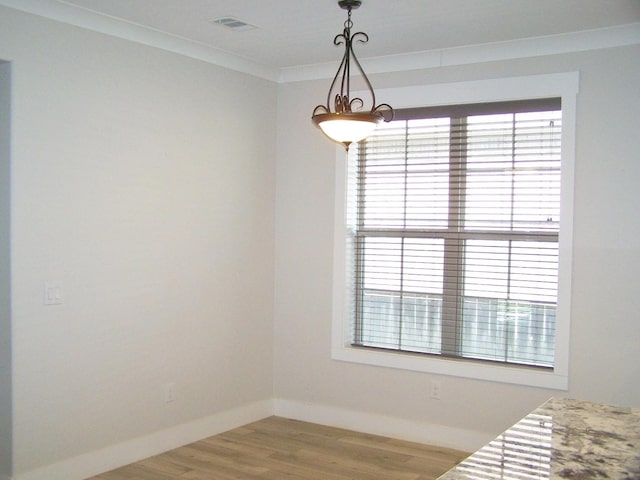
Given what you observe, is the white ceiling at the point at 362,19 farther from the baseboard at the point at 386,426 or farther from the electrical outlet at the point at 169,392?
the baseboard at the point at 386,426

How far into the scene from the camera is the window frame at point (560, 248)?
433 cm

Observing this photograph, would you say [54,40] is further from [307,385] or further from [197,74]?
[307,385]

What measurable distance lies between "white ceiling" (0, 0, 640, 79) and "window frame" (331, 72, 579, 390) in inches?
12.0

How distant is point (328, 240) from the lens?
527cm

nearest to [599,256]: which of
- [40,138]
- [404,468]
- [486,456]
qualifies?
[404,468]

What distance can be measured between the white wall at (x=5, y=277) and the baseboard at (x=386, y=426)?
2.28 meters

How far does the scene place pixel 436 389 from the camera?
4820mm

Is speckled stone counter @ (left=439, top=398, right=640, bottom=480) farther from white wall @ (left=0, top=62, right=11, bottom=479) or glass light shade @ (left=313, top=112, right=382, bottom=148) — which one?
white wall @ (left=0, top=62, right=11, bottom=479)

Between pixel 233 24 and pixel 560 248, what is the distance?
2.48m

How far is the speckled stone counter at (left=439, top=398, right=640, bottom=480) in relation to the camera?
1.67 m

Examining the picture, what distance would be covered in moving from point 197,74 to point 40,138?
1345mm

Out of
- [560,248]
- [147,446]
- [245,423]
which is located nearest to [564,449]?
[560,248]

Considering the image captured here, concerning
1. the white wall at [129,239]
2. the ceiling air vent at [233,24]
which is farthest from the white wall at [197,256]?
the ceiling air vent at [233,24]

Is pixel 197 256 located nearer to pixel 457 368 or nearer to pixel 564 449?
pixel 457 368
